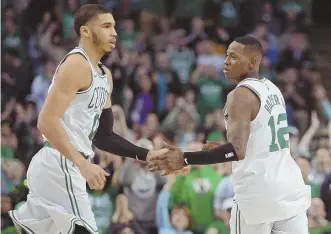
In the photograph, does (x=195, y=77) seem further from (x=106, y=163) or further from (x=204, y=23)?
(x=106, y=163)

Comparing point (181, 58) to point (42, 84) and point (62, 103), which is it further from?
point (62, 103)

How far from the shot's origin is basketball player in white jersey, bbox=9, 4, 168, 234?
5047mm

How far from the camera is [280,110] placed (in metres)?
5.61

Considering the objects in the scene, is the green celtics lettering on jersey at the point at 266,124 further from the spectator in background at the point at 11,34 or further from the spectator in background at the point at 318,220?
the spectator in background at the point at 11,34

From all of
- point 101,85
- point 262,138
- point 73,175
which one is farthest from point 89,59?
point 262,138

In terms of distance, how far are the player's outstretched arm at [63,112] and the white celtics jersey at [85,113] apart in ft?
0.31

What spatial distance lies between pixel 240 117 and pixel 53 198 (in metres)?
1.28

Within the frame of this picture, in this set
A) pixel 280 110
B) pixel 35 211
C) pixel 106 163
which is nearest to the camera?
pixel 35 211

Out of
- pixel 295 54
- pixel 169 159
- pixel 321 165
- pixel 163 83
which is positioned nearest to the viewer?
pixel 169 159

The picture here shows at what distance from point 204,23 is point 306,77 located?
2100 mm

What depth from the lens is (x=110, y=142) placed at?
5859 mm

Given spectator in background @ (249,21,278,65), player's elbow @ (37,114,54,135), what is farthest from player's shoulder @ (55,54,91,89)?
spectator in background @ (249,21,278,65)

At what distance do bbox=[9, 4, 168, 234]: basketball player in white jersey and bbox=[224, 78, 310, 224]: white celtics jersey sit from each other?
96 cm

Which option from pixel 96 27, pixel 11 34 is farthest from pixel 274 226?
pixel 11 34
